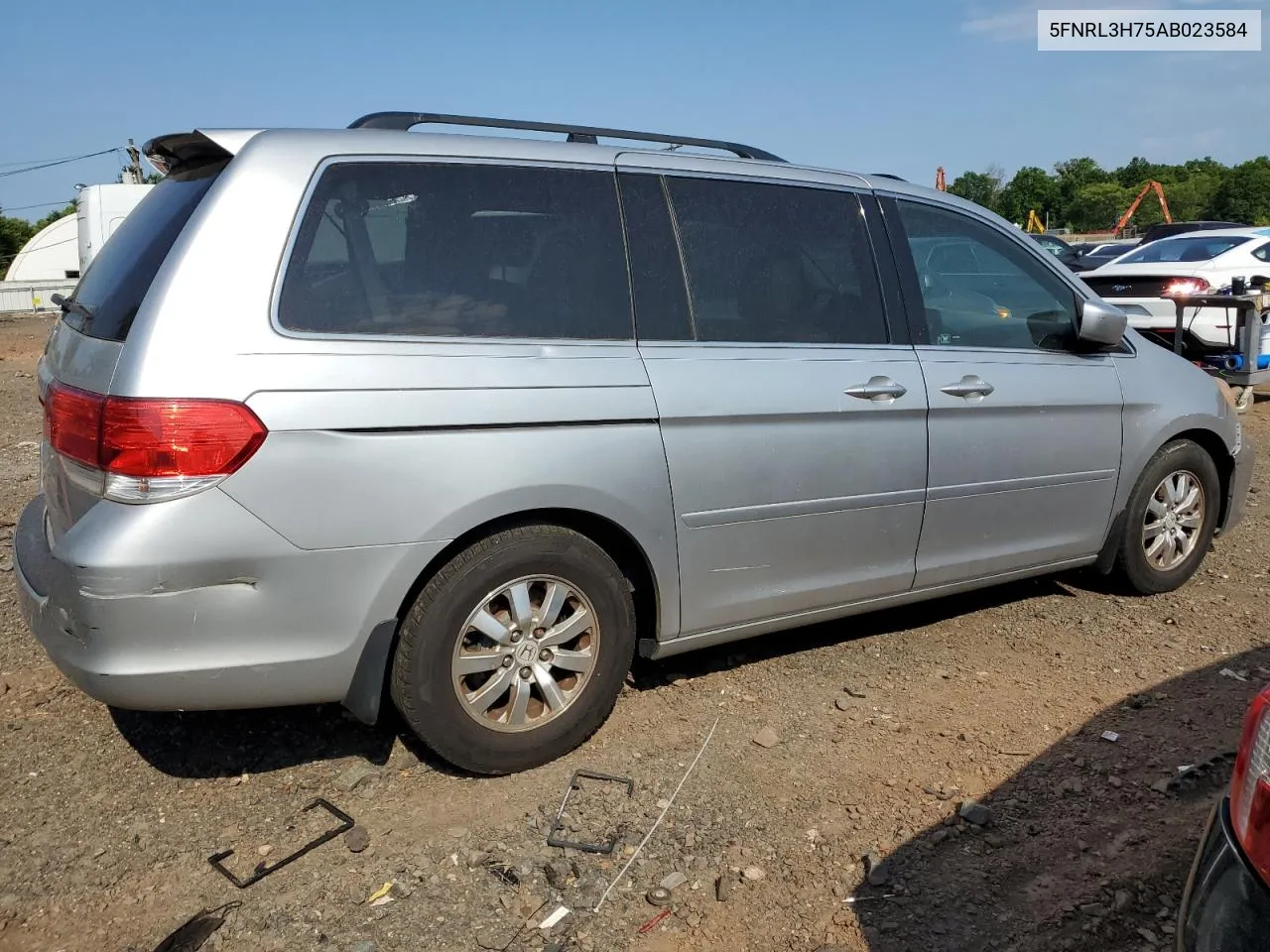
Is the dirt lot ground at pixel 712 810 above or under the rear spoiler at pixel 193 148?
under

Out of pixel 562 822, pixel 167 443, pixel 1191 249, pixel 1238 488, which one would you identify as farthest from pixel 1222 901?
pixel 1191 249

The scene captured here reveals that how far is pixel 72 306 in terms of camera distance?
11.1 feet

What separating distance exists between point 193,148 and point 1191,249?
512 inches

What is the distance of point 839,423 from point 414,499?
1.57 meters

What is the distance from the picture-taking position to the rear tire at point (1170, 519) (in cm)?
482

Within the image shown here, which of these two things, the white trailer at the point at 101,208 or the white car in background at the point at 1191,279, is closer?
the white car in background at the point at 1191,279

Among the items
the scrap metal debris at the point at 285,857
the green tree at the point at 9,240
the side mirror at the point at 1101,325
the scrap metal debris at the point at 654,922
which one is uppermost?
the green tree at the point at 9,240

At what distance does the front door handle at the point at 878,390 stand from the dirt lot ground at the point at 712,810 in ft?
3.66

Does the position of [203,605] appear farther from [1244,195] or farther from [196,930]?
[1244,195]

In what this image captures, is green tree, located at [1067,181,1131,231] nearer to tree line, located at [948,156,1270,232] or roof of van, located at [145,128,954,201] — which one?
tree line, located at [948,156,1270,232]

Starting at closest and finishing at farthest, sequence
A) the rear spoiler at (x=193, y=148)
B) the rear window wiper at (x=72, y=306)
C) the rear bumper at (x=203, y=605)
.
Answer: the rear bumper at (x=203, y=605) → the rear spoiler at (x=193, y=148) → the rear window wiper at (x=72, y=306)

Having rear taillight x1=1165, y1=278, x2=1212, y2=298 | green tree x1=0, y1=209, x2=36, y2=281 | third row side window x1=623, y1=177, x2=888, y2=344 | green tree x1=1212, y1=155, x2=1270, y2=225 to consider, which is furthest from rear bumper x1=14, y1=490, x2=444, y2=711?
green tree x1=1212, y1=155, x2=1270, y2=225

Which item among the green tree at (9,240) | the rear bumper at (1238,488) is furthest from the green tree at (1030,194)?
the rear bumper at (1238,488)

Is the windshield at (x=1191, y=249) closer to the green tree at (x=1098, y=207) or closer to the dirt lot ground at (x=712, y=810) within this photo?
the dirt lot ground at (x=712, y=810)
